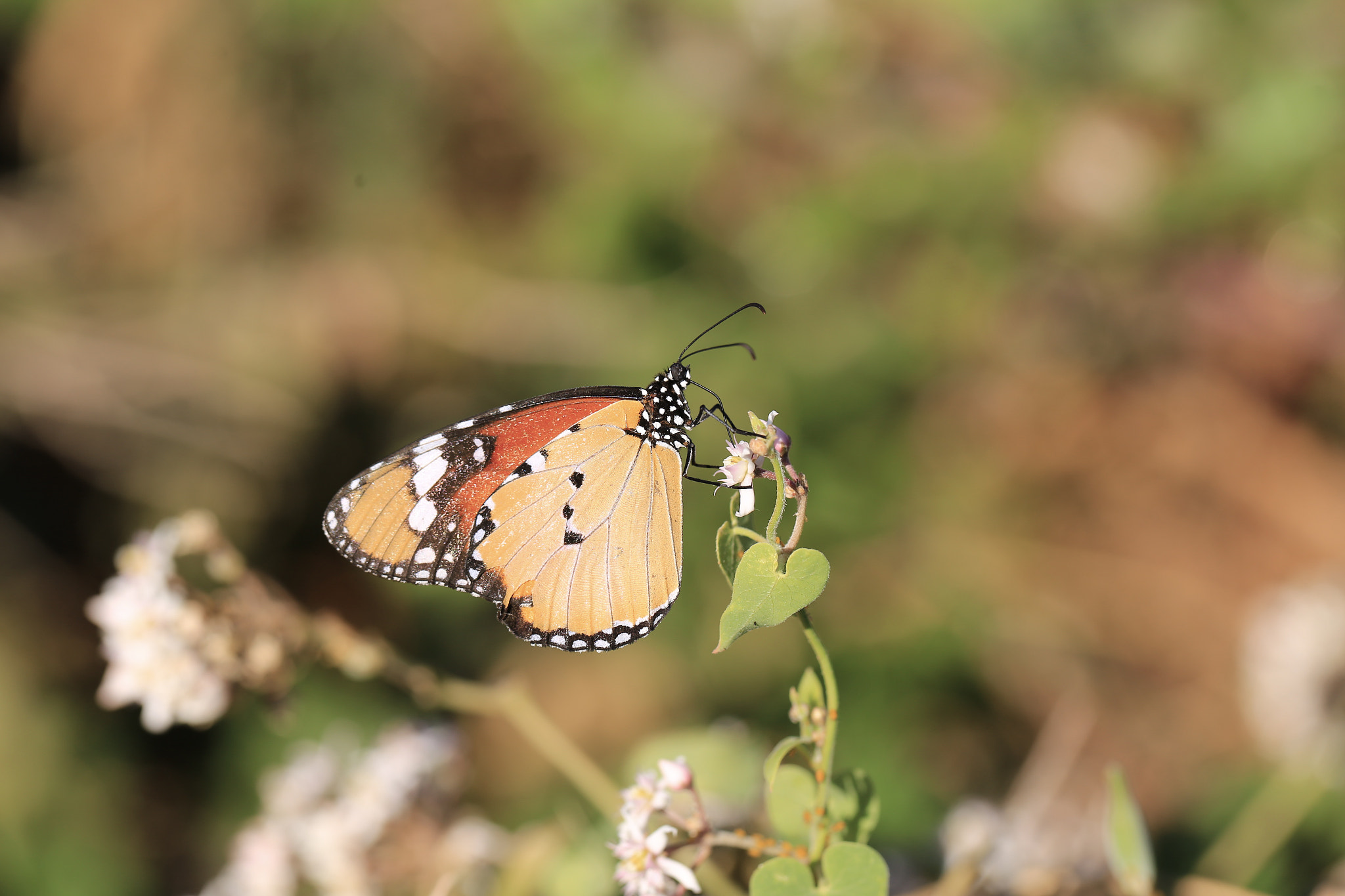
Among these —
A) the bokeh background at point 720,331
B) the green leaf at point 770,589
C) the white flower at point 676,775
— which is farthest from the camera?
the bokeh background at point 720,331

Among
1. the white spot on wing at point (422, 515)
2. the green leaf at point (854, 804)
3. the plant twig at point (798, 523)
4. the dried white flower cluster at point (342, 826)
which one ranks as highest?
the plant twig at point (798, 523)

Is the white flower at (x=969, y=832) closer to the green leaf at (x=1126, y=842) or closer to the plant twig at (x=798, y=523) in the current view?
the green leaf at (x=1126, y=842)

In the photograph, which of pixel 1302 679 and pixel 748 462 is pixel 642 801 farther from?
pixel 1302 679

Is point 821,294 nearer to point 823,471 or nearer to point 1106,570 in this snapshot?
point 823,471

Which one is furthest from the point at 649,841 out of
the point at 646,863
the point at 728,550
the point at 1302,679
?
the point at 1302,679

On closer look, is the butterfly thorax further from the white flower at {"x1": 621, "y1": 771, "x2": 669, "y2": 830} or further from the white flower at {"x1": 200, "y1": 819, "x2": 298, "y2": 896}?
the white flower at {"x1": 200, "y1": 819, "x2": 298, "y2": 896}

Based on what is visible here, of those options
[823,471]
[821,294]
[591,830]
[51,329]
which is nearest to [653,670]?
[823,471]

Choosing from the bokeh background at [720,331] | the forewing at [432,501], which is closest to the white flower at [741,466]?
the forewing at [432,501]
